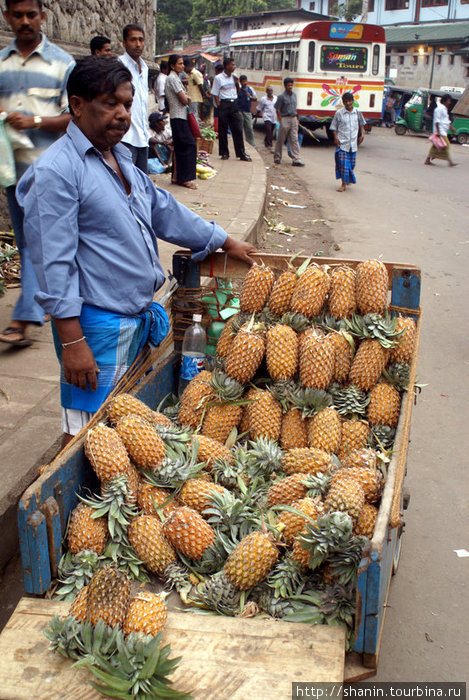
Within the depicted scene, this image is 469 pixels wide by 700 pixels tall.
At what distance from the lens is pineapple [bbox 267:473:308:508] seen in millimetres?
2330

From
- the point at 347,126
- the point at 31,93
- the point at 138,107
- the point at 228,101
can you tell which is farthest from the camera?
the point at 228,101

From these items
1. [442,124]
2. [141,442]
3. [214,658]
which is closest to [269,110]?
[442,124]

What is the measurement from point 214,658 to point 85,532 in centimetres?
63

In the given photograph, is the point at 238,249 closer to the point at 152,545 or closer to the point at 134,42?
the point at 152,545

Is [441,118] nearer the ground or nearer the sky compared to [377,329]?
nearer the sky

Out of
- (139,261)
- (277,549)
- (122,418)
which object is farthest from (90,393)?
(277,549)

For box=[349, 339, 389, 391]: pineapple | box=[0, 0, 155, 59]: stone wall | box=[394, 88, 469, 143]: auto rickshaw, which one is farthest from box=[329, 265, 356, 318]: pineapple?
box=[394, 88, 469, 143]: auto rickshaw

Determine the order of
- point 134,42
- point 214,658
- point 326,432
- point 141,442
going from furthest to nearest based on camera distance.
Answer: point 134,42 < point 326,432 < point 141,442 < point 214,658

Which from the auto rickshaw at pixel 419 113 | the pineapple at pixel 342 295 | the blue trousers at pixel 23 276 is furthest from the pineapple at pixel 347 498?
the auto rickshaw at pixel 419 113

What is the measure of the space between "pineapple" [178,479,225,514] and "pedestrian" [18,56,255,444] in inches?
23.4

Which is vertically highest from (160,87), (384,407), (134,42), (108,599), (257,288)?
(134,42)

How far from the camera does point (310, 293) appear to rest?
285 cm

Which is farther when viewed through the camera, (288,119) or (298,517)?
(288,119)

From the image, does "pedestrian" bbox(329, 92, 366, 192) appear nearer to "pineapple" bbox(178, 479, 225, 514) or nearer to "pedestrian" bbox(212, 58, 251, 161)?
"pedestrian" bbox(212, 58, 251, 161)
